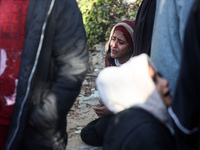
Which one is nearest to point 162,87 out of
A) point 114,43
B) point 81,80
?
point 81,80

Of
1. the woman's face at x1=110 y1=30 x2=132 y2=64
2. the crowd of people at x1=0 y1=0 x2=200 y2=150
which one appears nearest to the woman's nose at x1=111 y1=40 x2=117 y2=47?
the woman's face at x1=110 y1=30 x2=132 y2=64

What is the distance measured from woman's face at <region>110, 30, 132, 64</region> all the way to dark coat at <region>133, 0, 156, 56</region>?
2.81 feet

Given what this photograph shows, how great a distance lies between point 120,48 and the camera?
3453 mm

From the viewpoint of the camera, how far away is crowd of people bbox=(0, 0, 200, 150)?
1163mm

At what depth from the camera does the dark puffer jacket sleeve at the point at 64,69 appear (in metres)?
1.57

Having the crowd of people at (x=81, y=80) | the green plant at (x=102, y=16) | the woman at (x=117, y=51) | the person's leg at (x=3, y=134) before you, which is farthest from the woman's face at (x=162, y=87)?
the green plant at (x=102, y=16)

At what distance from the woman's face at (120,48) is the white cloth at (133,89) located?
212 centimetres

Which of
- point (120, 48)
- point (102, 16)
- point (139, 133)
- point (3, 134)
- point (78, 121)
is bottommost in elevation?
point (78, 121)

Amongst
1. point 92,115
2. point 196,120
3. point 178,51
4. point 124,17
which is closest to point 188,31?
point 178,51

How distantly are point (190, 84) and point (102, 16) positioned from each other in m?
5.47

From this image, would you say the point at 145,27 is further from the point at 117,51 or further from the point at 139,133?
the point at 139,133

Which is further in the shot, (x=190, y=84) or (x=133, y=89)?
(x=133, y=89)

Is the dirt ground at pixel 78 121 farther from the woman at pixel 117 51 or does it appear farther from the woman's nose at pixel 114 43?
the woman's nose at pixel 114 43

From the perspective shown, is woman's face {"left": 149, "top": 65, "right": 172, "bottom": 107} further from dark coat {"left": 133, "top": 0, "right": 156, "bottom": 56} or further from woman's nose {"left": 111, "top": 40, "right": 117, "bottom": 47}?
Result: woman's nose {"left": 111, "top": 40, "right": 117, "bottom": 47}
